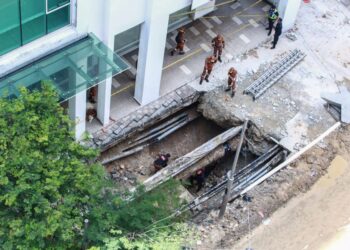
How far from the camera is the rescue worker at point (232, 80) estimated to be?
29000 millimetres

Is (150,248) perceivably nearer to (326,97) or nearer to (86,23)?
(86,23)

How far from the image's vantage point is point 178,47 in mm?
30781

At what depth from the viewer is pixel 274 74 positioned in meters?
30.7

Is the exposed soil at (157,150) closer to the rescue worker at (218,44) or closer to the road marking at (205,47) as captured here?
the rescue worker at (218,44)

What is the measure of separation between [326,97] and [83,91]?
1076 cm

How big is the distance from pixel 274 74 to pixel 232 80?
8.03 ft

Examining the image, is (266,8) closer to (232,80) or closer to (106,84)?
(232,80)

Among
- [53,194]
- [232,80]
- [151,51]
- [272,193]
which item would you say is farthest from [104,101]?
[53,194]

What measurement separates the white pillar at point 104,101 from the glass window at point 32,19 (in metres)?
3.90

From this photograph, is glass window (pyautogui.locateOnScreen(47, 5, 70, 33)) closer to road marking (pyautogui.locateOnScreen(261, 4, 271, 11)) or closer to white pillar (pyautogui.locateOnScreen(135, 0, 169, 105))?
white pillar (pyautogui.locateOnScreen(135, 0, 169, 105))

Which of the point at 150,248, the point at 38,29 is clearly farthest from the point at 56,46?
the point at 150,248

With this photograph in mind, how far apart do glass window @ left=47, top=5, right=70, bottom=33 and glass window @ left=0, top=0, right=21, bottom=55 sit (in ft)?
3.85

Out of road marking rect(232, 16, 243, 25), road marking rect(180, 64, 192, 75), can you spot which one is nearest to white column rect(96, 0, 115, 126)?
road marking rect(180, 64, 192, 75)

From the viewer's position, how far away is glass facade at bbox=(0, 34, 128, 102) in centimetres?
2270
